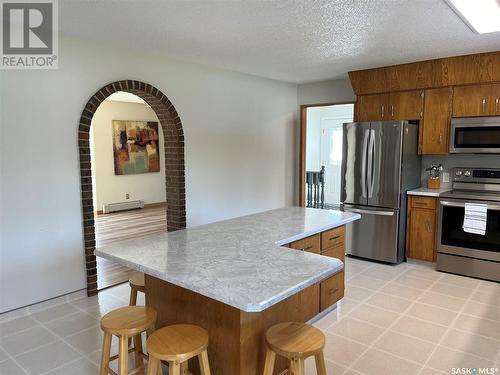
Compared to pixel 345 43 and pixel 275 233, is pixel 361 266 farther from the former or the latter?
pixel 345 43

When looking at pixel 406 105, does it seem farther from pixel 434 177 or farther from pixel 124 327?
pixel 124 327

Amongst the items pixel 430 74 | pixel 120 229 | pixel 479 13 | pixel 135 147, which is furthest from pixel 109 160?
pixel 479 13

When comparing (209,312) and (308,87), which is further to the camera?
(308,87)

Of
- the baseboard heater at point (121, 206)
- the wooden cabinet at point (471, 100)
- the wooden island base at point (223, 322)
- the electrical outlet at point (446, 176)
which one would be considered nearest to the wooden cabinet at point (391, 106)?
the wooden cabinet at point (471, 100)

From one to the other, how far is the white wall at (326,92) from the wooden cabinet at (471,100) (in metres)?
1.45

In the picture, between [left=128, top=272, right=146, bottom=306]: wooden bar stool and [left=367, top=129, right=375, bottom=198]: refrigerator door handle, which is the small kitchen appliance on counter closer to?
[left=367, top=129, right=375, bottom=198]: refrigerator door handle

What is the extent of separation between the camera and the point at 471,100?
158 inches

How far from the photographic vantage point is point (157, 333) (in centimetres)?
181

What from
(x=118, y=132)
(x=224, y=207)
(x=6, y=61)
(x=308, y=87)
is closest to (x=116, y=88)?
(x=6, y=61)

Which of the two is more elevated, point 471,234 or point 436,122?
point 436,122

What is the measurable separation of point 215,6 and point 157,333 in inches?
82.8

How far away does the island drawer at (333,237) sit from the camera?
3.03 m

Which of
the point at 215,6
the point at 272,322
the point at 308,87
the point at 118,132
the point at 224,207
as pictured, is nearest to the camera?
the point at 272,322

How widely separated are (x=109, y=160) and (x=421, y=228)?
241 inches
